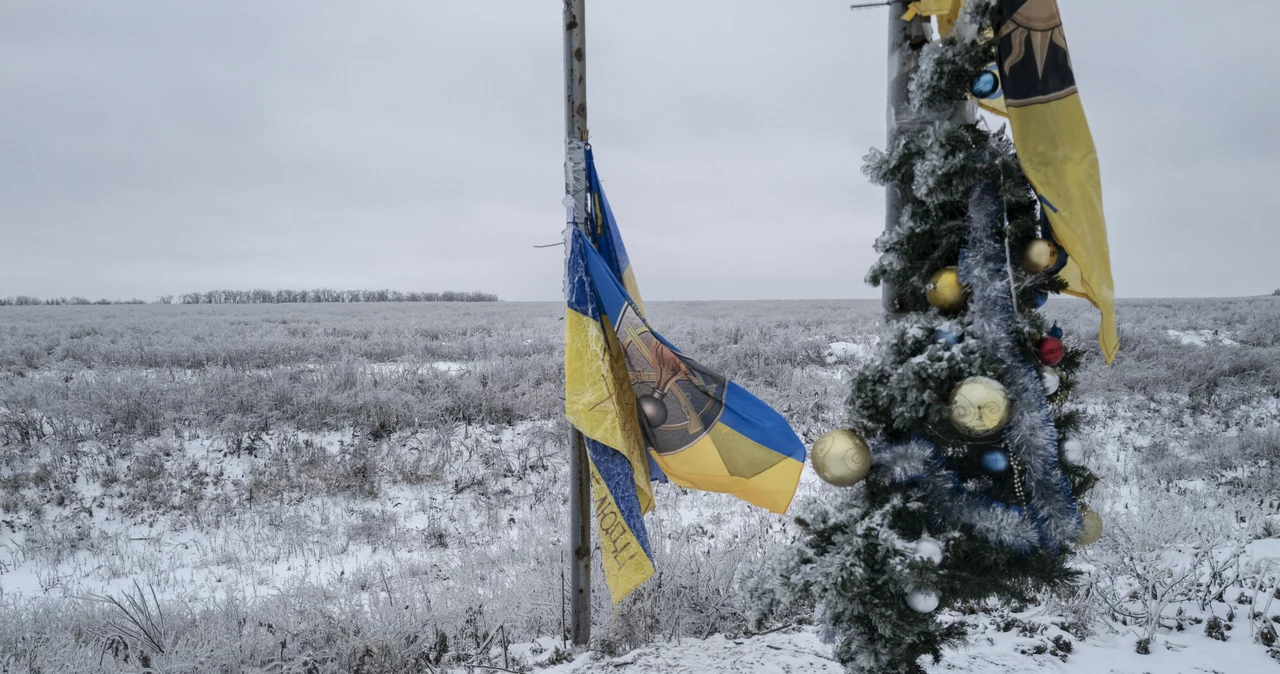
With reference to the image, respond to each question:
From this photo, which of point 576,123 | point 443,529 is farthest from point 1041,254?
point 443,529

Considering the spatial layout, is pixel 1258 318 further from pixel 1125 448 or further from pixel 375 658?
pixel 375 658

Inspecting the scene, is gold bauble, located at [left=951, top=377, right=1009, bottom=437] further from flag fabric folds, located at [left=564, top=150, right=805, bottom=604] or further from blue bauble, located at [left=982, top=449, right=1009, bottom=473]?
flag fabric folds, located at [left=564, top=150, right=805, bottom=604]

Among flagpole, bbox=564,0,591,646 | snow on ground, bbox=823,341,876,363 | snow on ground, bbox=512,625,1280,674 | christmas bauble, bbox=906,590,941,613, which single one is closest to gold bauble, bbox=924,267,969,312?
christmas bauble, bbox=906,590,941,613

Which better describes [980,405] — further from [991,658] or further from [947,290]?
[991,658]

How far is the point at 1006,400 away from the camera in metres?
2.00

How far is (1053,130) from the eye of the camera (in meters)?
2.11

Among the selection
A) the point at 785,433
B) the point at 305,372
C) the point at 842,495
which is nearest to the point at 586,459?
the point at 785,433

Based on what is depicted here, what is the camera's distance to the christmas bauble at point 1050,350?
2.10 metres

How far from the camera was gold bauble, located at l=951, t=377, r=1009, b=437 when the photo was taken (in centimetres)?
198

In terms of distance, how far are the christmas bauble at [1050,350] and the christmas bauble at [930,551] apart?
0.76 metres

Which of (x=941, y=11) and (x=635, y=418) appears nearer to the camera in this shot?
(x=941, y=11)

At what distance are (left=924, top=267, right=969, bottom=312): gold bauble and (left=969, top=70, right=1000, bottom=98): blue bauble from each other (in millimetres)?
633

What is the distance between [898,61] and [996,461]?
5.47ft

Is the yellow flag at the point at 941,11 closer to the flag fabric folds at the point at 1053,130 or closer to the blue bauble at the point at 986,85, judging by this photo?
the flag fabric folds at the point at 1053,130
